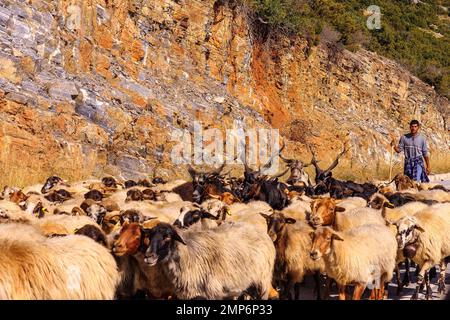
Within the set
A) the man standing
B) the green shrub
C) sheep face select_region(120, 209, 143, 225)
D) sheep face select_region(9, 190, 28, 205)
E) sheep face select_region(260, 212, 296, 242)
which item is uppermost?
the green shrub

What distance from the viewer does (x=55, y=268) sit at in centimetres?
562

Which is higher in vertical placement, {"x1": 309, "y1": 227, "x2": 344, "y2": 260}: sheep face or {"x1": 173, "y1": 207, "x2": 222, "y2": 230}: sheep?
{"x1": 173, "y1": 207, "x2": 222, "y2": 230}: sheep

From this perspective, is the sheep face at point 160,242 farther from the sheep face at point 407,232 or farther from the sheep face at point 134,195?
the sheep face at point 134,195

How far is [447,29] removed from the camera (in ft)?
225

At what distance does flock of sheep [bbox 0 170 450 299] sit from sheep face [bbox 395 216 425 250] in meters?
0.01

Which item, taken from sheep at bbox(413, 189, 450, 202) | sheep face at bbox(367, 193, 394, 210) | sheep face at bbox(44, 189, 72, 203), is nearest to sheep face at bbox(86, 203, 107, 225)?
sheep face at bbox(44, 189, 72, 203)

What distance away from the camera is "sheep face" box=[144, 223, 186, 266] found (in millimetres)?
6027

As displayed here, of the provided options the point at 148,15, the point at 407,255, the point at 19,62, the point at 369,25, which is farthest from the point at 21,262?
the point at 369,25

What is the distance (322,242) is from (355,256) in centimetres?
56

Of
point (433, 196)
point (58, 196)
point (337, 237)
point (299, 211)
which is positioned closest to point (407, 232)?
point (337, 237)

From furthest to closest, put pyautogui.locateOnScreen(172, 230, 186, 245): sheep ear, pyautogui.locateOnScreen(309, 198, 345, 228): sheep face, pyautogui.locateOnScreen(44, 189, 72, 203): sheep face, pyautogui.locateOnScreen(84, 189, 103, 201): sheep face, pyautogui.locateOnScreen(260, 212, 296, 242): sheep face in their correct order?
pyautogui.locateOnScreen(44, 189, 72, 203): sheep face, pyautogui.locateOnScreen(84, 189, 103, 201): sheep face, pyautogui.locateOnScreen(309, 198, 345, 228): sheep face, pyautogui.locateOnScreen(260, 212, 296, 242): sheep face, pyautogui.locateOnScreen(172, 230, 186, 245): sheep ear

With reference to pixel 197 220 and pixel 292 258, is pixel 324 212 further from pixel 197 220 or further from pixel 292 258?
pixel 197 220

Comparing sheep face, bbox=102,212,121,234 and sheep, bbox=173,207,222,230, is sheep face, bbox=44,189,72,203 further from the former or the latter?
sheep, bbox=173,207,222,230
